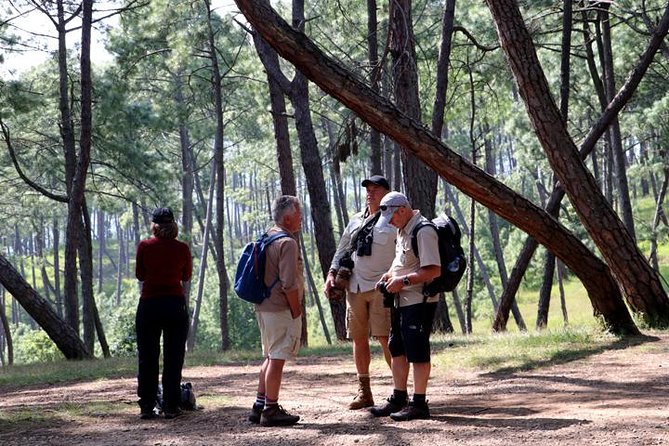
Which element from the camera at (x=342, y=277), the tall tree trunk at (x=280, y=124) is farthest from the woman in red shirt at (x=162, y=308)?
the tall tree trunk at (x=280, y=124)

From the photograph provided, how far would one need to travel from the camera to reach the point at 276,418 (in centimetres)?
638

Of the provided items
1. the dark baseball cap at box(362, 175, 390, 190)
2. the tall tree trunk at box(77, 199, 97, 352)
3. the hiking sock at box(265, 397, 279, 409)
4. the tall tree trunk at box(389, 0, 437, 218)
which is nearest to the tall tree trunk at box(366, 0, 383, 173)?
the tall tree trunk at box(389, 0, 437, 218)

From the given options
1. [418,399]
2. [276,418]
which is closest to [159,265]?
[276,418]

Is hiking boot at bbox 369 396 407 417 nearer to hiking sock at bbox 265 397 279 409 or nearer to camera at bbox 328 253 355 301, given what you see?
hiking sock at bbox 265 397 279 409

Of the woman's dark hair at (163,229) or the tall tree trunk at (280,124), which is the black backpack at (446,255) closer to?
the woman's dark hair at (163,229)

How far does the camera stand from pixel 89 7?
1708 centimetres

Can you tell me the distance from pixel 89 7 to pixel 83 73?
1.37 m

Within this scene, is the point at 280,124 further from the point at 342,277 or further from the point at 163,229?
the point at 342,277

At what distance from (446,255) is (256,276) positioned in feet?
4.34

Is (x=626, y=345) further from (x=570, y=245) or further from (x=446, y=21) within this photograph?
(x=446, y=21)

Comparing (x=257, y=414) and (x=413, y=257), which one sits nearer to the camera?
(x=413, y=257)

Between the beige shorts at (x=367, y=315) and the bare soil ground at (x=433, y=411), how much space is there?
62 cm

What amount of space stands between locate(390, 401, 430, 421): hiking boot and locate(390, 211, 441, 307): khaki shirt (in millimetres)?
703

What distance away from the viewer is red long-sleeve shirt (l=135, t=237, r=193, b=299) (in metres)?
6.97
